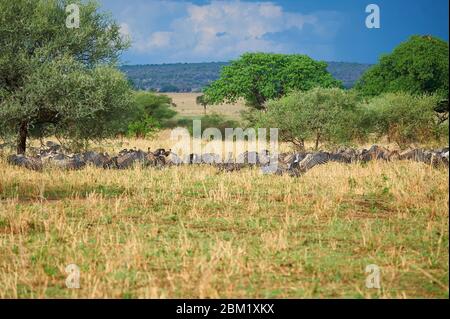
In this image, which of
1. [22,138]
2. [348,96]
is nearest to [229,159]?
[22,138]

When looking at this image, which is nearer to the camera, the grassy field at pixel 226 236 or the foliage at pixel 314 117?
the grassy field at pixel 226 236

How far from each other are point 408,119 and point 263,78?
2471 cm

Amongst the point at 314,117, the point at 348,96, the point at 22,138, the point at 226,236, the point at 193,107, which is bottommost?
the point at 226,236

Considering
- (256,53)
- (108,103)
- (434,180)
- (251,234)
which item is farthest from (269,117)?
(256,53)

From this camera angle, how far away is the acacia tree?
26.0 meters

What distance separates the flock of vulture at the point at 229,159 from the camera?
22.7m

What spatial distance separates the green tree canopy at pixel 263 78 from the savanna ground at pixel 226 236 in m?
41.8

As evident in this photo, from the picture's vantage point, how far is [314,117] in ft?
108

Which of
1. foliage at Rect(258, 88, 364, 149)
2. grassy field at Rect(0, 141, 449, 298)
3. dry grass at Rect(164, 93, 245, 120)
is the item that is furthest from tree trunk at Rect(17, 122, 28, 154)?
dry grass at Rect(164, 93, 245, 120)

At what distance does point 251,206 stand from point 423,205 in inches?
135

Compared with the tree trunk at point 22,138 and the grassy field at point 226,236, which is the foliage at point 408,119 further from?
the grassy field at point 226,236

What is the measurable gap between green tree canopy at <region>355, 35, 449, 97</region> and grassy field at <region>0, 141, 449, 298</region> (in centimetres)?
3663

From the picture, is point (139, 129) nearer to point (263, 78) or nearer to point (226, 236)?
point (263, 78)

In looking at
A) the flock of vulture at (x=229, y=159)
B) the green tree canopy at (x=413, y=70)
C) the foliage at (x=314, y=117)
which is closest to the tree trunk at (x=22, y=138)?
the flock of vulture at (x=229, y=159)
